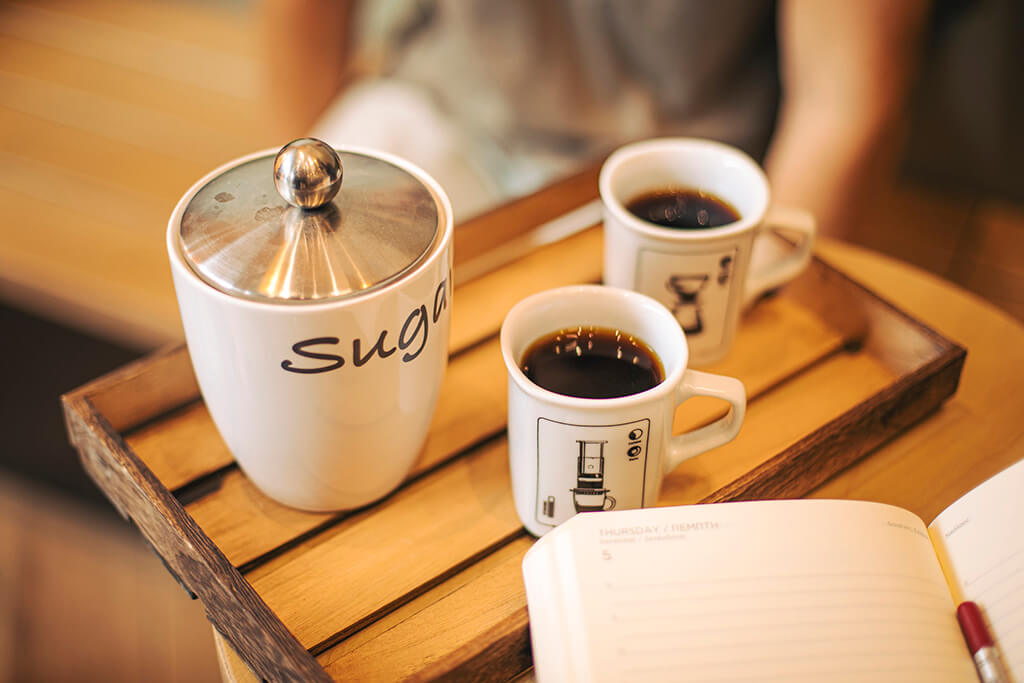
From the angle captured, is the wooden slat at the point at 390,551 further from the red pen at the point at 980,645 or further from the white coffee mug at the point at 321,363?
the red pen at the point at 980,645

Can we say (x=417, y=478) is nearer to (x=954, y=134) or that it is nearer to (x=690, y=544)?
(x=690, y=544)

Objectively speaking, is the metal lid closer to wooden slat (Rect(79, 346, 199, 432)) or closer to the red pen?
wooden slat (Rect(79, 346, 199, 432))

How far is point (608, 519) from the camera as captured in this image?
1.38 feet

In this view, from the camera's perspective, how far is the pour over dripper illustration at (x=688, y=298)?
55cm


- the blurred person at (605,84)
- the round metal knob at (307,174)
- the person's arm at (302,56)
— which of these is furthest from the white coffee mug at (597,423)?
the person's arm at (302,56)

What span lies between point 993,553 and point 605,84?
2.23 ft

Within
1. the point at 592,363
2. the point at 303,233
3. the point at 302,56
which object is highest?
the point at 303,233

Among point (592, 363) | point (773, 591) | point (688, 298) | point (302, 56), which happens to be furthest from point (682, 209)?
point (302, 56)

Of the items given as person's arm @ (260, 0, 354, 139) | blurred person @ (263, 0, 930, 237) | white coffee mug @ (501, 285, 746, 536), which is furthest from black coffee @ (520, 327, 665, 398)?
person's arm @ (260, 0, 354, 139)

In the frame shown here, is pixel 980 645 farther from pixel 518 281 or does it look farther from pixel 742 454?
pixel 518 281

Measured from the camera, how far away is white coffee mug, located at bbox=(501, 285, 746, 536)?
0.43 meters

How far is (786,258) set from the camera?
0.62 m

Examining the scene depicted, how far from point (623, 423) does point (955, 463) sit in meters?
0.28

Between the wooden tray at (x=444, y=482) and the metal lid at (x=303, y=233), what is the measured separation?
15 centimetres
